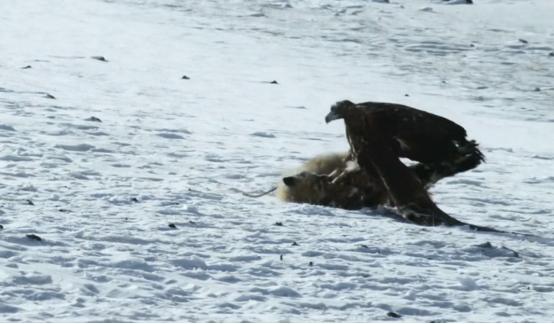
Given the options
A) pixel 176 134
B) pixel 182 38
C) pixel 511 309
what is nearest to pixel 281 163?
pixel 176 134

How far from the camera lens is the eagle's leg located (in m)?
7.42

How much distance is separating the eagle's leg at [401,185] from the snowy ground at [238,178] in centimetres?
19

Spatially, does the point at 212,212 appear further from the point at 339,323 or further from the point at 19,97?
the point at 19,97

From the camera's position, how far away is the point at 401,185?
24.5 ft

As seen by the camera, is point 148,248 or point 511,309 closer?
point 511,309

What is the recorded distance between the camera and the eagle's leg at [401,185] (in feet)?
24.3

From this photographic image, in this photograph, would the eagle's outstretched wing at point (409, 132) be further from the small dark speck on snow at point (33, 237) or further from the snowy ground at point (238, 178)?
the small dark speck on snow at point (33, 237)

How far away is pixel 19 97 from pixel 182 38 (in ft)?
25.0

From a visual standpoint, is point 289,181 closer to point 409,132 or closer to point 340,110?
point 340,110

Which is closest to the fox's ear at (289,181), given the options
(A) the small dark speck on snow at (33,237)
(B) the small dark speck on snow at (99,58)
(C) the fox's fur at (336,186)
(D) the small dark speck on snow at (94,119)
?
(C) the fox's fur at (336,186)

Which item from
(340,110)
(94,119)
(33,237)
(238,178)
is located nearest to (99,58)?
(94,119)

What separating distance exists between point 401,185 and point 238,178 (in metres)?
1.83

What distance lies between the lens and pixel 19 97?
40.3 ft

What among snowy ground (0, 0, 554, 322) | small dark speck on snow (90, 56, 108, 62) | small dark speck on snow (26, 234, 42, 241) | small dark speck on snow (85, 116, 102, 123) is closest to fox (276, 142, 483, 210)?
snowy ground (0, 0, 554, 322)
